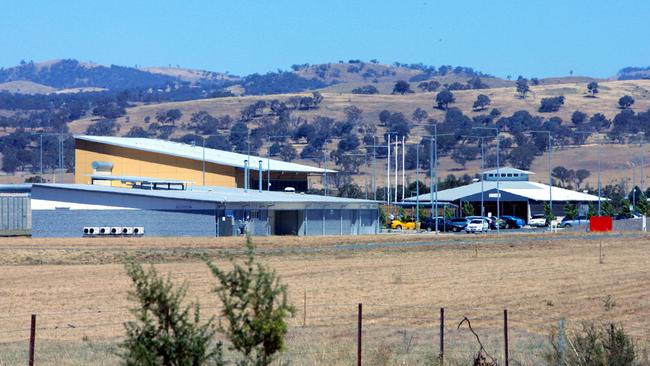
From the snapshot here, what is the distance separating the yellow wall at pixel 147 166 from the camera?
3996 inches

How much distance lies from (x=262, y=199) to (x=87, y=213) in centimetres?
1280

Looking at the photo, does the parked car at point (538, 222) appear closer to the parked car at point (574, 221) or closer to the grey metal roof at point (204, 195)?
the parked car at point (574, 221)

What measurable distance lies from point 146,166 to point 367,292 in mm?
67172

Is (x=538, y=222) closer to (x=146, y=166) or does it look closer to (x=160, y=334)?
(x=146, y=166)

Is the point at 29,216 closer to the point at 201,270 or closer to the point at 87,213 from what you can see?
the point at 87,213

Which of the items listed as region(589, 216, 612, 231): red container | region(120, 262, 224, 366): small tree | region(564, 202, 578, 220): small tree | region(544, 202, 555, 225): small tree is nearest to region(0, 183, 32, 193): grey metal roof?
region(589, 216, 612, 231): red container

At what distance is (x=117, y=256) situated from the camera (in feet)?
173

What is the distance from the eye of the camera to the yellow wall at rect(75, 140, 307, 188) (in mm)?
101500

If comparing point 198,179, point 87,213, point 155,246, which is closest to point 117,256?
point 155,246

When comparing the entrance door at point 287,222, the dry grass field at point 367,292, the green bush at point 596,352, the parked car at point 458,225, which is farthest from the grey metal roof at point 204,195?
the green bush at point 596,352

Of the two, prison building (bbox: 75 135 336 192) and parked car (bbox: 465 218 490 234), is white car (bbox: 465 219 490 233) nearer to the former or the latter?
parked car (bbox: 465 218 490 234)

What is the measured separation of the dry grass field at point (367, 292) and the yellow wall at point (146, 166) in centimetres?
3462

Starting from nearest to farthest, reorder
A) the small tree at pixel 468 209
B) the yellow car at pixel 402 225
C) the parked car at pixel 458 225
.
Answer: the parked car at pixel 458 225 → the yellow car at pixel 402 225 → the small tree at pixel 468 209

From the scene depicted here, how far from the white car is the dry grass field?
25701 mm
